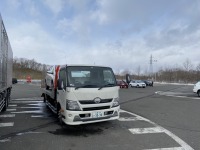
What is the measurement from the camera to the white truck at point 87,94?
757 cm

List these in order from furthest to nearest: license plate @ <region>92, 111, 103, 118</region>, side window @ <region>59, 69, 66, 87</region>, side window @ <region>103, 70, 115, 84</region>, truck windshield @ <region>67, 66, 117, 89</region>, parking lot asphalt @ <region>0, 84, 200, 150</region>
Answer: side window @ <region>103, 70, 115, 84</region>
side window @ <region>59, 69, 66, 87</region>
truck windshield @ <region>67, 66, 117, 89</region>
license plate @ <region>92, 111, 103, 118</region>
parking lot asphalt @ <region>0, 84, 200, 150</region>

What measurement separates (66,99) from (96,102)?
95 cm

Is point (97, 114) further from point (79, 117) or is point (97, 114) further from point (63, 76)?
point (63, 76)

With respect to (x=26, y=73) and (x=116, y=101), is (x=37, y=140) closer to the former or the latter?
(x=116, y=101)

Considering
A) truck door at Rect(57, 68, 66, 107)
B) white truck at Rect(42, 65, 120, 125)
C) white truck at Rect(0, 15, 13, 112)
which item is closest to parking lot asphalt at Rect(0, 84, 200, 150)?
white truck at Rect(42, 65, 120, 125)

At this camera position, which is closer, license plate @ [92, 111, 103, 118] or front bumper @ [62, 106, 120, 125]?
front bumper @ [62, 106, 120, 125]

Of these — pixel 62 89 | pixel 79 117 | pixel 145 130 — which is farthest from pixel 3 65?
pixel 145 130

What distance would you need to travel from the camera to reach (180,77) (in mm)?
98875

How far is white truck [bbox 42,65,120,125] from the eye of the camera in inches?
298

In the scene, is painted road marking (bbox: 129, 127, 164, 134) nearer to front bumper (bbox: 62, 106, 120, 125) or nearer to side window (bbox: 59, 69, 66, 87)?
front bumper (bbox: 62, 106, 120, 125)

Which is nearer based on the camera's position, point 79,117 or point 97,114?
point 79,117

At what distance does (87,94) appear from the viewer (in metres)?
7.66

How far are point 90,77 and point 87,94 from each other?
0.79 meters

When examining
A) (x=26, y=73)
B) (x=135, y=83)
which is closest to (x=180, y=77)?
(x=135, y=83)
